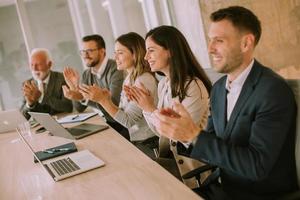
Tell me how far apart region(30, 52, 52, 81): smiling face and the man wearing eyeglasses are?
462 millimetres

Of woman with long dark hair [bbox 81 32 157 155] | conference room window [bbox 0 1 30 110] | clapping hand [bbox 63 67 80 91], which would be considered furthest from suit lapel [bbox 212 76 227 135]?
conference room window [bbox 0 1 30 110]

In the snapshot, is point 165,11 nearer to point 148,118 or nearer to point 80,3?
point 80,3

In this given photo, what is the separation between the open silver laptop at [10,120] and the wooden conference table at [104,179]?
97 cm

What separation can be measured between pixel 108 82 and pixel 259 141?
2.12 meters

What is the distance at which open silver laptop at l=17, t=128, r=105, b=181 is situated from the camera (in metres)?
1.61

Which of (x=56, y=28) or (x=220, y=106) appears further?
(x=56, y=28)

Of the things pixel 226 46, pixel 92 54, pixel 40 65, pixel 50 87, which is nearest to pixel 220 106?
pixel 226 46

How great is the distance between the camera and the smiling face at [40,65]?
3.64 meters

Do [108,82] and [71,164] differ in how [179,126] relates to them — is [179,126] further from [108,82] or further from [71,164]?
[108,82]

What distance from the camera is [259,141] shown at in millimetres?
A: 1229

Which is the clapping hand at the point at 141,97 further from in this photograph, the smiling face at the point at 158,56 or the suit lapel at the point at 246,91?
the suit lapel at the point at 246,91

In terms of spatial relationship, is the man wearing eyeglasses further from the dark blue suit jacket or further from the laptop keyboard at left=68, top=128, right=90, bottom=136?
the dark blue suit jacket

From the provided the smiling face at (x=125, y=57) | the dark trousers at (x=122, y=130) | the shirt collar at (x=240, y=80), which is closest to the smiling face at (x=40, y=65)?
the dark trousers at (x=122, y=130)

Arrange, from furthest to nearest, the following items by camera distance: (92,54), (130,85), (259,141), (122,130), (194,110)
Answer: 1. (92,54)
2. (122,130)
3. (130,85)
4. (194,110)
5. (259,141)
